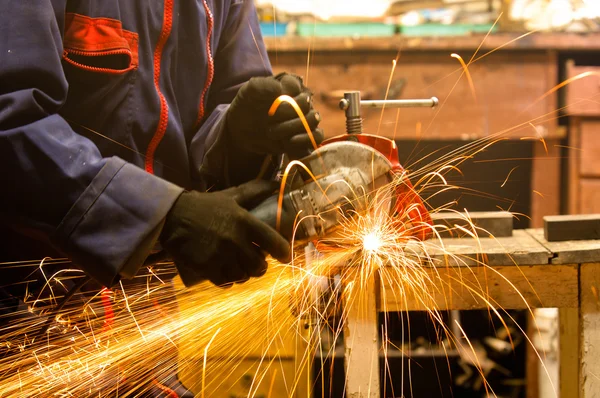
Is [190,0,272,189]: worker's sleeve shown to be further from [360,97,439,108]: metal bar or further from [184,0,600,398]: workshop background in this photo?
[184,0,600,398]: workshop background

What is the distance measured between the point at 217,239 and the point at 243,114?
9.4 inches

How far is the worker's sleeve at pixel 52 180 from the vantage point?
77 cm

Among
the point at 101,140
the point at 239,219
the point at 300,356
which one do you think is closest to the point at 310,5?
the point at 300,356

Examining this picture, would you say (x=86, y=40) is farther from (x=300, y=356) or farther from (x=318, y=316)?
(x=300, y=356)

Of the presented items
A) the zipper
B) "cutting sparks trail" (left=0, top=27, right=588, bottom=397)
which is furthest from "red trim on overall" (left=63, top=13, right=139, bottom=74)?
"cutting sparks trail" (left=0, top=27, right=588, bottom=397)

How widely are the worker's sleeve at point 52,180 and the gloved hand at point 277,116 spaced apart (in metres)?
0.21

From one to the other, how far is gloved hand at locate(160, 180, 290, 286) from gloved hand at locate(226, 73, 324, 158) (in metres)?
0.13

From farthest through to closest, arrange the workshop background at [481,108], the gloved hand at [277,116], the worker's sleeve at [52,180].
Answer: the workshop background at [481,108] < the gloved hand at [277,116] < the worker's sleeve at [52,180]

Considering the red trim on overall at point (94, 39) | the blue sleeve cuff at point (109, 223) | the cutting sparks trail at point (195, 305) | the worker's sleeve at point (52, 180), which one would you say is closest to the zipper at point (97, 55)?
the red trim on overall at point (94, 39)

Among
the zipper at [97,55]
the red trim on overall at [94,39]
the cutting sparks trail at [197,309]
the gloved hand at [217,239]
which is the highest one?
the red trim on overall at [94,39]

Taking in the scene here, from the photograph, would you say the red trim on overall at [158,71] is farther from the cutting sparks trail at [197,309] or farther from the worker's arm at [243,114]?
the cutting sparks trail at [197,309]

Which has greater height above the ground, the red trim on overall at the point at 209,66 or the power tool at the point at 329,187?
the red trim on overall at the point at 209,66

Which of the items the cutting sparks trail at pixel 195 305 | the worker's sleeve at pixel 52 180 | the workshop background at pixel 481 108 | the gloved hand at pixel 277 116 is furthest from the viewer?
the workshop background at pixel 481 108

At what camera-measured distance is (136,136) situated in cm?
99
